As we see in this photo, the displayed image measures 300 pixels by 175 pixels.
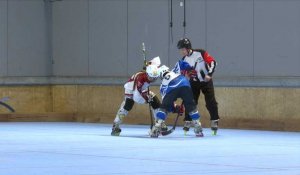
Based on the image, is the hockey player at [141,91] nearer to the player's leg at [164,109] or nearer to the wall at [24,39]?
the player's leg at [164,109]

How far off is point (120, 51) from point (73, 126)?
2.77m

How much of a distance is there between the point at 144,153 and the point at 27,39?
1212 cm

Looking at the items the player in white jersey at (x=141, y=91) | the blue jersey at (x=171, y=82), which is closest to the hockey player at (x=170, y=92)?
the blue jersey at (x=171, y=82)

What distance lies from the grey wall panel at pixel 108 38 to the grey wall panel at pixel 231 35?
119 inches

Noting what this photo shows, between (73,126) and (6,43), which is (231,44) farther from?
(6,43)

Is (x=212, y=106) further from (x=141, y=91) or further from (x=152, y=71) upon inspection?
(x=152, y=71)

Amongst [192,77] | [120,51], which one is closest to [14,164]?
[192,77]

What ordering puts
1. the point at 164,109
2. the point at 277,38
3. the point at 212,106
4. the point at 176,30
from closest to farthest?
the point at 164,109 → the point at 212,106 → the point at 277,38 → the point at 176,30

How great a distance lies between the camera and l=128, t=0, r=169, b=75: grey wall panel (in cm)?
2134

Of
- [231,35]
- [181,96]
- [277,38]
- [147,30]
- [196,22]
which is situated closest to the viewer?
[181,96]

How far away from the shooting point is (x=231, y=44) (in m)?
19.8

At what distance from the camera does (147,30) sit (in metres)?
21.8

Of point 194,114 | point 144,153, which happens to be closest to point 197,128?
point 194,114

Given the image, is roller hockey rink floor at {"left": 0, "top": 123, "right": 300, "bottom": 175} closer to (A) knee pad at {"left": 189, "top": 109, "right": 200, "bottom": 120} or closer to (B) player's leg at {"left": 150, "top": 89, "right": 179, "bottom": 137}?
(B) player's leg at {"left": 150, "top": 89, "right": 179, "bottom": 137}
